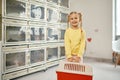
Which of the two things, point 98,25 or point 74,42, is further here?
point 98,25

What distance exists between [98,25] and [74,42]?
12.2 feet

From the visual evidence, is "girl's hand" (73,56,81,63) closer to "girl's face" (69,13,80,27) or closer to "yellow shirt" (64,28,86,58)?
"yellow shirt" (64,28,86,58)

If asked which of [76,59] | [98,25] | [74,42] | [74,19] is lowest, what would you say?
[76,59]

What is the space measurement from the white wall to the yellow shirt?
3592 millimetres

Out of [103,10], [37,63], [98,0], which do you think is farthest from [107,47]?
[37,63]

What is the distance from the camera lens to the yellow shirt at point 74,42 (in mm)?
1721

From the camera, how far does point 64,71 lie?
1429 millimetres

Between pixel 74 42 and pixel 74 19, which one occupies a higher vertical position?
pixel 74 19

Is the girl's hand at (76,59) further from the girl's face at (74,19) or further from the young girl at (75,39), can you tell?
the girl's face at (74,19)

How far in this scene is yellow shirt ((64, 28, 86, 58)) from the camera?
1721 mm

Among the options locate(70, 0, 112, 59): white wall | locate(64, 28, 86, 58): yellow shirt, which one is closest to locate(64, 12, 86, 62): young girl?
locate(64, 28, 86, 58): yellow shirt

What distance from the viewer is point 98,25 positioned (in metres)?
5.25

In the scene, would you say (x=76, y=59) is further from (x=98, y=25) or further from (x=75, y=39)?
(x=98, y=25)

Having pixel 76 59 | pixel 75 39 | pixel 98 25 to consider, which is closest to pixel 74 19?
pixel 75 39
